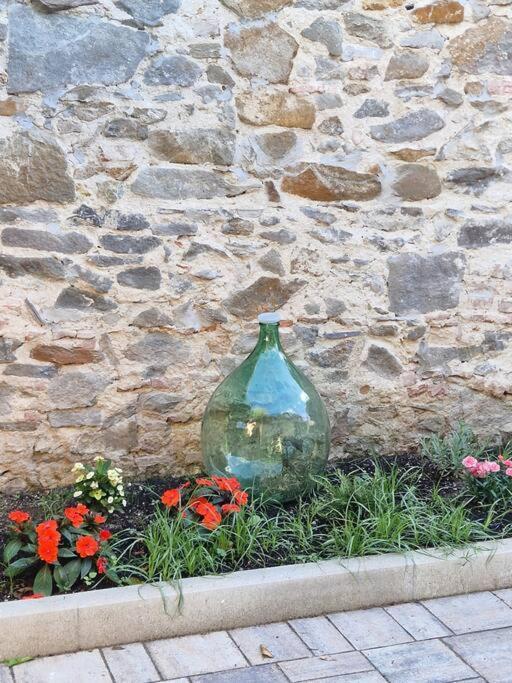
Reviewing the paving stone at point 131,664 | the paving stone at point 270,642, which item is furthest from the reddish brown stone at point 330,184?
the paving stone at point 131,664

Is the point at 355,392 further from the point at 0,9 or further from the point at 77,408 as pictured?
the point at 0,9

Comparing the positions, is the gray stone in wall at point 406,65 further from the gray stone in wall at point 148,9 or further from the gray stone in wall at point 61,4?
the gray stone in wall at point 61,4

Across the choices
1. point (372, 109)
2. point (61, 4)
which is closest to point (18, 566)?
point (61, 4)

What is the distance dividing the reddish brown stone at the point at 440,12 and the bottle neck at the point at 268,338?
1.37 metres

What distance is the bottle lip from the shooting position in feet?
10.1

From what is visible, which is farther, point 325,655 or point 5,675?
point 325,655

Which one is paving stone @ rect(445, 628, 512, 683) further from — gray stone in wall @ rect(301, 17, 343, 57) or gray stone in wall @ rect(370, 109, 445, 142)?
gray stone in wall @ rect(301, 17, 343, 57)

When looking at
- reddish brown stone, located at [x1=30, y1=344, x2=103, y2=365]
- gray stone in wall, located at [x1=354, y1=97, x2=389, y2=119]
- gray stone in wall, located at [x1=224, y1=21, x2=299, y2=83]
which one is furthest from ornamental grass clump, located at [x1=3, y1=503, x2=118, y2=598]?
gray stone in wall, located at [x1=354, y1=97, x2=389, y2=119]

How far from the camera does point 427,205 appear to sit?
11.5ft

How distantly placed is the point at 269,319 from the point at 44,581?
3.84 feet

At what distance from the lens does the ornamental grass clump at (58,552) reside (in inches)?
100

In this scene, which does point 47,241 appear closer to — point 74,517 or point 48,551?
point 74,517

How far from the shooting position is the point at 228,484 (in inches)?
114

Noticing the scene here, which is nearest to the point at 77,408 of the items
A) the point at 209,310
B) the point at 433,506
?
the point at 209,310
